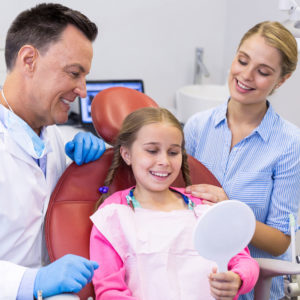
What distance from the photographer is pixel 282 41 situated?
1396 mm

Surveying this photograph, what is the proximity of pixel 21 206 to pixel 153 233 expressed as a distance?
396 mm

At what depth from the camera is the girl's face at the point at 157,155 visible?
1.29 metres

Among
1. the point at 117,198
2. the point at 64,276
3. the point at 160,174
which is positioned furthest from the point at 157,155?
the point at 64,276

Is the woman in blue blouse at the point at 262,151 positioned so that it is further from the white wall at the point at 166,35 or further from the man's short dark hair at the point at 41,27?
the white wall at the point at 166,35

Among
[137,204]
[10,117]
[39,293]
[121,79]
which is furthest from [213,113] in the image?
[121,79]

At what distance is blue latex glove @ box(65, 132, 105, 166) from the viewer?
4.41 ft

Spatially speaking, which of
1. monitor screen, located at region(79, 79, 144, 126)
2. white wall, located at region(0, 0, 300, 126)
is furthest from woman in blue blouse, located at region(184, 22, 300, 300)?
monitor screen, located at region(79, 79, 144, 126)

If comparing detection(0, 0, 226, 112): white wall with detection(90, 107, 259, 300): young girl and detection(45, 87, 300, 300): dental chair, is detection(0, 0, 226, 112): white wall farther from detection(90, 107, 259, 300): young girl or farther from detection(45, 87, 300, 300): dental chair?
detection(90, 107, 259, 300): young girl

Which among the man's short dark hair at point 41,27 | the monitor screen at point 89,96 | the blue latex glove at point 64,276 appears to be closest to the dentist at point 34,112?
the man's short dark hair at point 41,27

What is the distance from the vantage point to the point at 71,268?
100 cm

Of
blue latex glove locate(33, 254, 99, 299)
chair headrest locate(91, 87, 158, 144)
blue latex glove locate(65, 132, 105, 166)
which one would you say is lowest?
blue latex glove locate(33, 254, 99, 299)

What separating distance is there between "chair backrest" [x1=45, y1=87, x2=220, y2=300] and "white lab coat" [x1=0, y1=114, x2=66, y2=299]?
45 millimetres

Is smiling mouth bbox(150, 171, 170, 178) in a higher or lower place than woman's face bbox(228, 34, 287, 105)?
lower

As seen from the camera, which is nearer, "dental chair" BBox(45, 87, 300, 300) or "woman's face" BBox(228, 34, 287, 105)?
"dental chair" BBox(45, 87, 300, 300)
